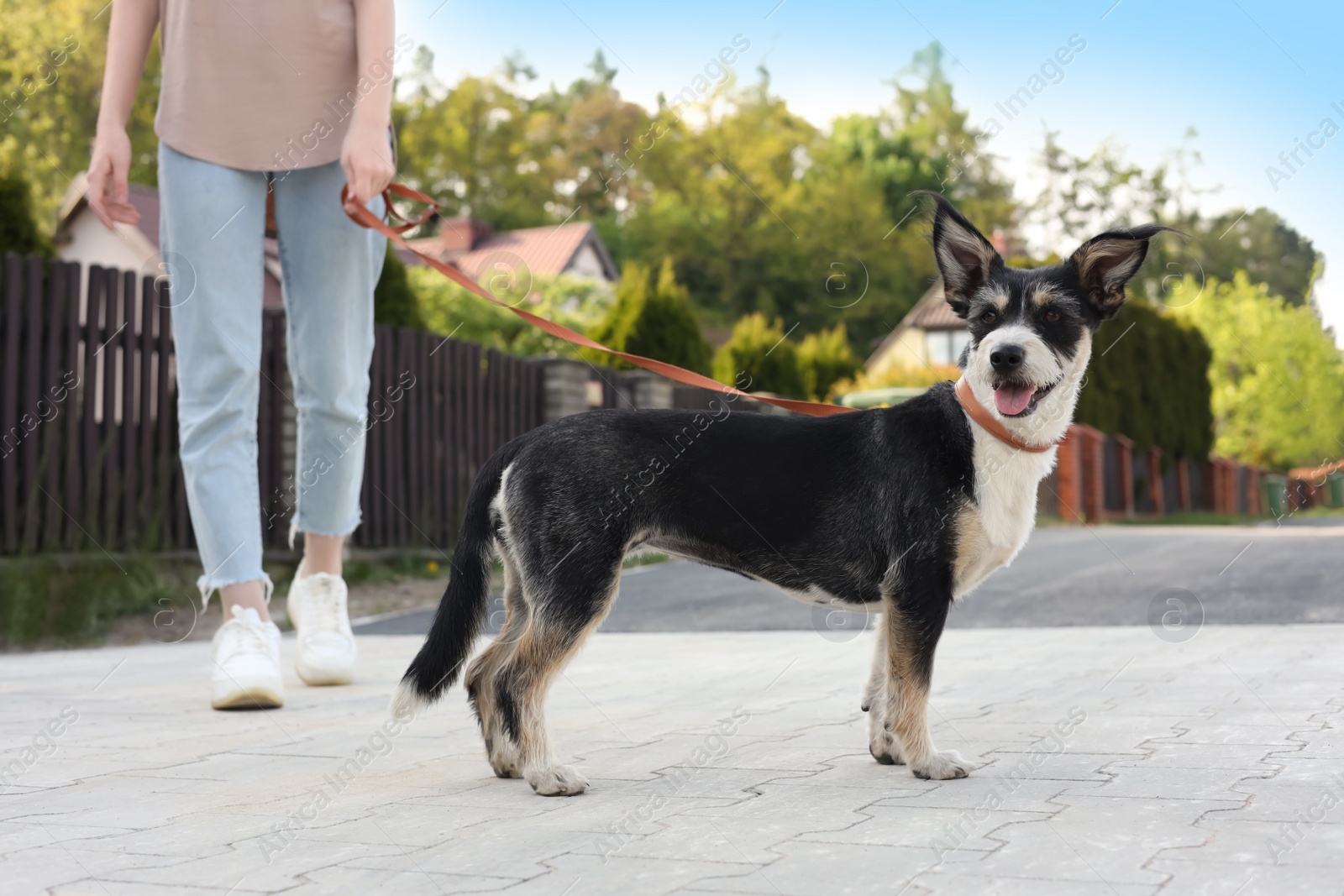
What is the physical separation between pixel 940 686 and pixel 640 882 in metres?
3.06

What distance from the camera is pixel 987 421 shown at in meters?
3.67

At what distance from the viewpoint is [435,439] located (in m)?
13.0

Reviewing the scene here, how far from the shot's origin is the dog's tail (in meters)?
3.46

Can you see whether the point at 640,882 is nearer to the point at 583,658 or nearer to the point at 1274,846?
the point at 1274,846

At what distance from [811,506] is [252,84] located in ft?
9.25

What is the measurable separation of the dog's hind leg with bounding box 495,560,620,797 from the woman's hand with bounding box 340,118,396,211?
6.37 feet

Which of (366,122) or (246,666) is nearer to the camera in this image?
(246,666)

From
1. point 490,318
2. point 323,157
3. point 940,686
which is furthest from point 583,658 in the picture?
point 490,318

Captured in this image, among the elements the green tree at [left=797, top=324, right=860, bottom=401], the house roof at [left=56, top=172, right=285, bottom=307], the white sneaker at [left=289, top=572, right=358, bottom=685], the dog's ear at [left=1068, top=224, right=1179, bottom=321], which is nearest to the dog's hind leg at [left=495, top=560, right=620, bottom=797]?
the dog's ear at [left=1068, top=224, right=1179, bottom=321]

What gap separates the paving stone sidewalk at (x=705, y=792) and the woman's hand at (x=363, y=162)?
1.91 m

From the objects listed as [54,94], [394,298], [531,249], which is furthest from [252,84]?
[531,249]

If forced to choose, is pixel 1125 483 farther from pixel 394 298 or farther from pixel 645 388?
pixel 394 298

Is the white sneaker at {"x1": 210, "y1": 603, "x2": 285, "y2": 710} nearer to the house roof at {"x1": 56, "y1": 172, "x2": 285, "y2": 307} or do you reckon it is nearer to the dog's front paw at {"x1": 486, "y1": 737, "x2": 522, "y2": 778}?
the dog's front paw at {"x1": 486, "y1": 737, "x2": 522, "y2": 778}

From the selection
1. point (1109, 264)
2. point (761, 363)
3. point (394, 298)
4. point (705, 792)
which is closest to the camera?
point (705, 792)
